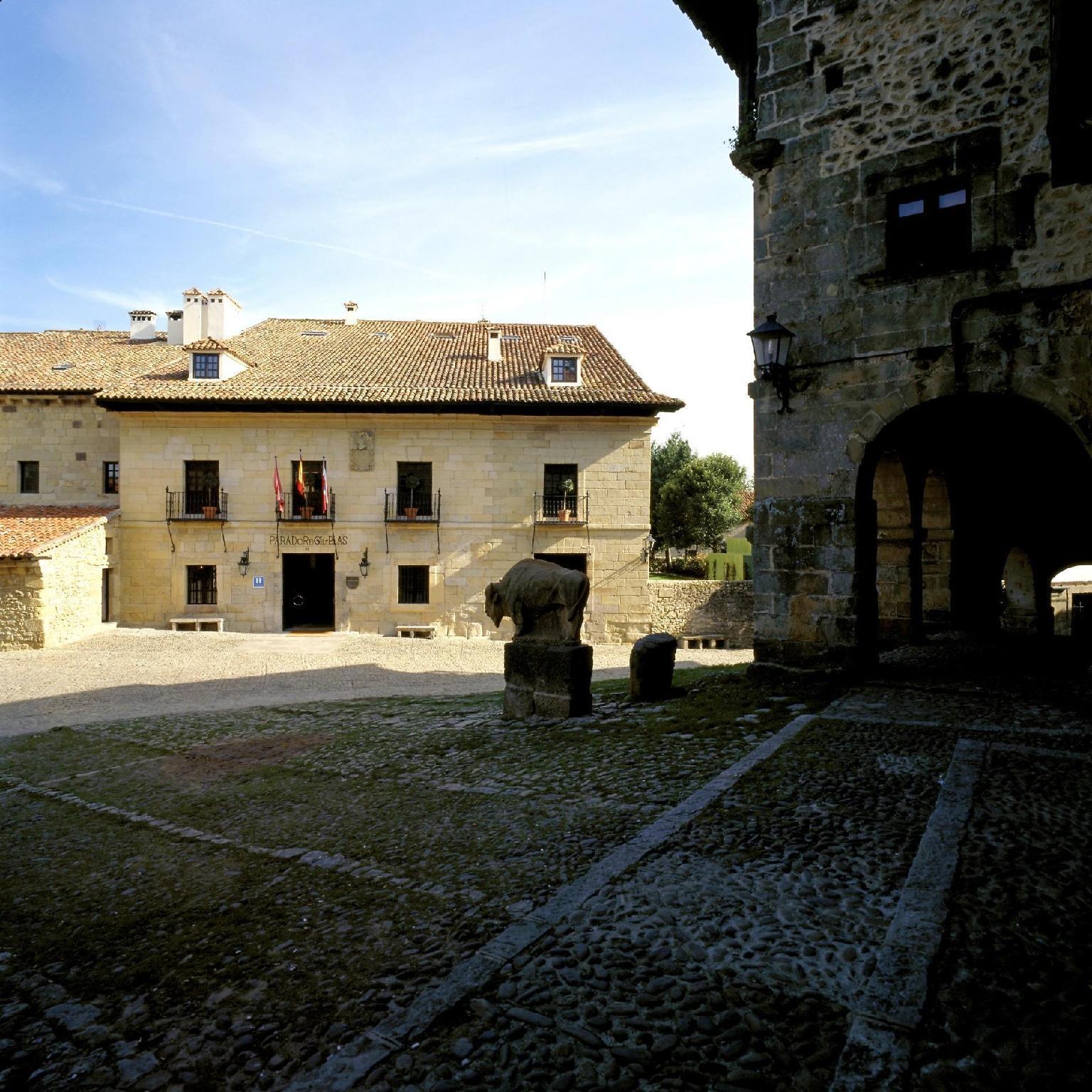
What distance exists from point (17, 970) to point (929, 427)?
35.6 ft

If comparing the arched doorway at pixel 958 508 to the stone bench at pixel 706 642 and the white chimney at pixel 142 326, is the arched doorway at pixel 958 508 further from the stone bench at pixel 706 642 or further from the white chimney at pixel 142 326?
the white chimney at pixel 142 326

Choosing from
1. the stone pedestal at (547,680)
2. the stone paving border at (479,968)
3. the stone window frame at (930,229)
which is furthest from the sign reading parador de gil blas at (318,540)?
the stone paving border at (479,968)

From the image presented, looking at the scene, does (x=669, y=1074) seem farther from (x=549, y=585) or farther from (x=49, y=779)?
(x=49, y=779)

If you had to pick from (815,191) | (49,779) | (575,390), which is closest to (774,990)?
(49,779)

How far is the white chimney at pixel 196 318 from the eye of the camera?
974 inches

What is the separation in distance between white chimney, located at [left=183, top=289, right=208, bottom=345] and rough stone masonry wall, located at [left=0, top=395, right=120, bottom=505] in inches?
168

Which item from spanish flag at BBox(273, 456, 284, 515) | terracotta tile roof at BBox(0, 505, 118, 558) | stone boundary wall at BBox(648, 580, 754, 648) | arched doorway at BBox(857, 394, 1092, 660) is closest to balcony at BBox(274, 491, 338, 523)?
spanish flag at BBox(273, 456, 284, 515)

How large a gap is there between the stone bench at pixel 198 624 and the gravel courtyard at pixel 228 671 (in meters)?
0.90

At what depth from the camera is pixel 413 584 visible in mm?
21469

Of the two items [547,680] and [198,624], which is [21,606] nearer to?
[198,624]

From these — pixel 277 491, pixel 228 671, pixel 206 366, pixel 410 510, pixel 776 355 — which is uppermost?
pixel 206 366

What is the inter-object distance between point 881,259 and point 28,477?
24.0 metres

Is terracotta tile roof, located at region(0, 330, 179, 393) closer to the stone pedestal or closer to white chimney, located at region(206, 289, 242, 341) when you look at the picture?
white chimney, located at region(206, 289, 242, 341)

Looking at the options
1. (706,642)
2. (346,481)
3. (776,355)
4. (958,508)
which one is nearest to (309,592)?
(346,481)
